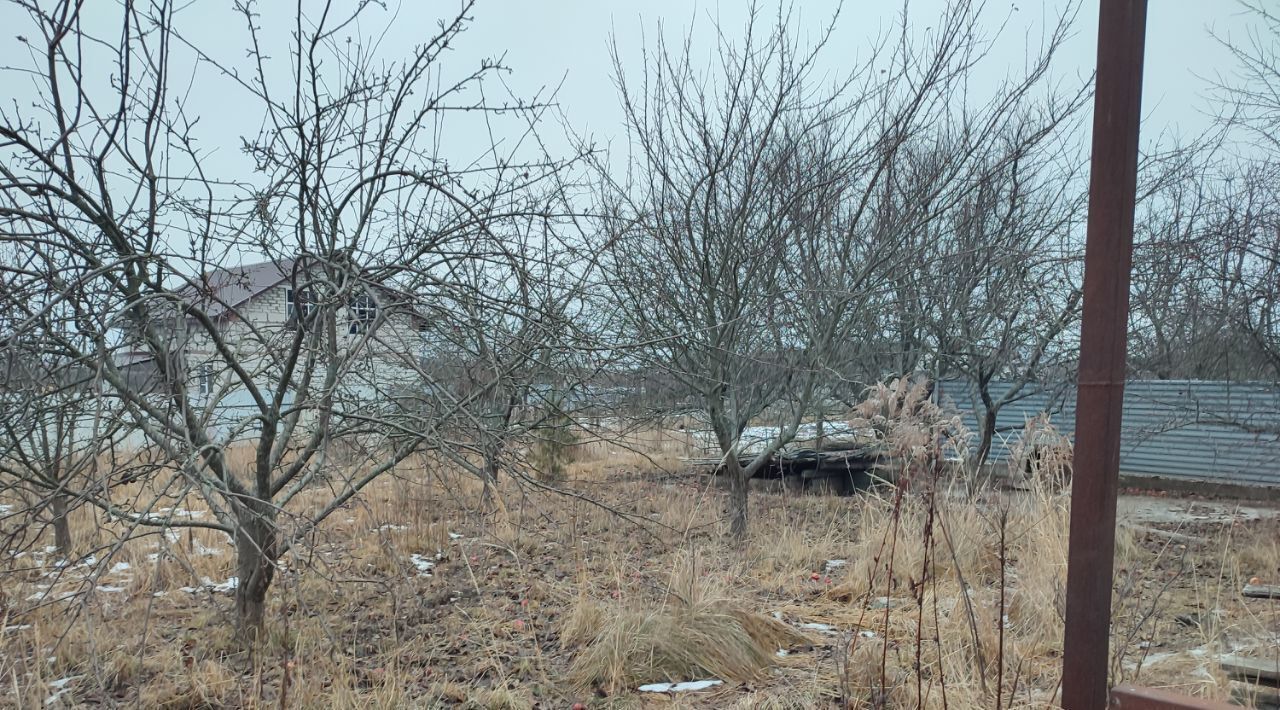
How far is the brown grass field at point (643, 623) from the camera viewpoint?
124 inches

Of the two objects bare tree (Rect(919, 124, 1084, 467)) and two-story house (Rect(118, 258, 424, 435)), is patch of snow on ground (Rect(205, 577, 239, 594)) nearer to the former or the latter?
two-story house (Rect(118, 258, 424, 435))

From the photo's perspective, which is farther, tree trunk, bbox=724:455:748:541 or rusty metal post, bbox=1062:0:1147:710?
tree trunk, bbox=724:455:748:541

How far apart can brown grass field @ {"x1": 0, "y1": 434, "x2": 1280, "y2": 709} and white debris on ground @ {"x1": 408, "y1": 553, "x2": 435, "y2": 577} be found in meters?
0.04

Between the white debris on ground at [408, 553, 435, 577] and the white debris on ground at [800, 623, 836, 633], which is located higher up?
the white debris on ground at [800, 623, 836, 633]

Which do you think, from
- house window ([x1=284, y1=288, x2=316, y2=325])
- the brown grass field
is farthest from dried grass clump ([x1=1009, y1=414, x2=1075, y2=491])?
house window ([x1=284, y1=288, x2=316, y2=325])

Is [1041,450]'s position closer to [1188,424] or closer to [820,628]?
[820,628]

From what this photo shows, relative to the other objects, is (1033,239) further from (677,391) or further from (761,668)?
(761,668)

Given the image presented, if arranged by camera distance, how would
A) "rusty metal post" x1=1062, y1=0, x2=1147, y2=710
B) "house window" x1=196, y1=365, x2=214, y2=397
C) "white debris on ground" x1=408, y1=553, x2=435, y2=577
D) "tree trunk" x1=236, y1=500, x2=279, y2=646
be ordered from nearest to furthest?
"rusty metal post" x1=1062, y1=0, x2=1147, y2=710, "tree trunk" x1=236, y1=500, x2=279, y2=646, "house window" x1=196, y1=365, x2=214, y2=397, "white debris on ground" x1=408, y1=553, x2=435, y2=577

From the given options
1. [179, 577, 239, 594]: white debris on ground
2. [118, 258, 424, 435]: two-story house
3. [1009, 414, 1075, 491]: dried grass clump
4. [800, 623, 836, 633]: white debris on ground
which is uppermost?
[118, 258, 424, 435]: two-story house

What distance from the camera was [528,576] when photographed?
558cm

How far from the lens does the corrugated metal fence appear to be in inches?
302

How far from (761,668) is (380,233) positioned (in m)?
2.85

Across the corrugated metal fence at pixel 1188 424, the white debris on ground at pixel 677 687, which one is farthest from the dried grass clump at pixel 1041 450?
the corrugated metal fence at pixel 1188 424

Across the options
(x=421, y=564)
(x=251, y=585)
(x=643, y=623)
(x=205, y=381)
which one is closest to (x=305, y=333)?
(x=205, y=381)
